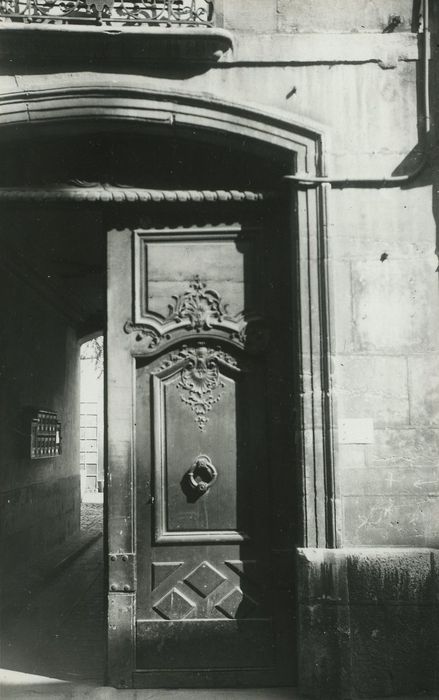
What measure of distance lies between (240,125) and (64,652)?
4365 mm

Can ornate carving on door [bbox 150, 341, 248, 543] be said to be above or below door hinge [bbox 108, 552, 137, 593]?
above

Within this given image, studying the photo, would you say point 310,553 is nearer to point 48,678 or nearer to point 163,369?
point 163,369

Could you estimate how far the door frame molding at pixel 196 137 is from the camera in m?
4.60

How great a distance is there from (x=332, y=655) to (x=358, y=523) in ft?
2.86

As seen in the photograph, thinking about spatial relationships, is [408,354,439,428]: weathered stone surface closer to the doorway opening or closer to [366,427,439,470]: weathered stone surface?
[366,427,439,470]: weathered stone surface

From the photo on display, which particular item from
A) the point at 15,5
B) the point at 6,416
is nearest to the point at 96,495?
the point at 6,416

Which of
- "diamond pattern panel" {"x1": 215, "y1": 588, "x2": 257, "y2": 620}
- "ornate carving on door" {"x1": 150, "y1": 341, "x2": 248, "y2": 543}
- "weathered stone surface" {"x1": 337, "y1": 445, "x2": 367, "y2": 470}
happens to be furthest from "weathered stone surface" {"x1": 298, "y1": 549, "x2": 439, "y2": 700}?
"ornate carving on door" {"x1": 150, "y1": 341, "x2": 248, "y2": 543}

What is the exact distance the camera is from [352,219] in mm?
4754

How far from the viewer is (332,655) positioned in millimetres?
4418

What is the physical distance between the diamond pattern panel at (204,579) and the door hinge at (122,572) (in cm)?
39

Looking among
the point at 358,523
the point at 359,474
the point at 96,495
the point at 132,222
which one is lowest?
the point at 96,495

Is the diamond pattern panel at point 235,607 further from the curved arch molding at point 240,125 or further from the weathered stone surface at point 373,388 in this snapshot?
the weathered stone surface at point 373,388

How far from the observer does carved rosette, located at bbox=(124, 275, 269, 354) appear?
16.1 ft

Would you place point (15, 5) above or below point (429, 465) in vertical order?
above
